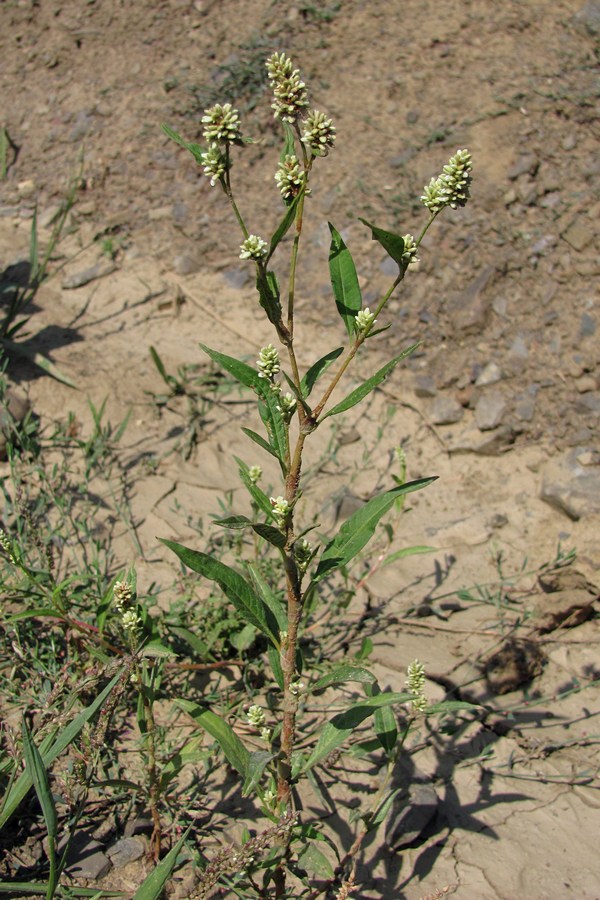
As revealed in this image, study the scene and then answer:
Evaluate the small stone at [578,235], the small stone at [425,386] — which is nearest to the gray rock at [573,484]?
the small stone at [425,386]

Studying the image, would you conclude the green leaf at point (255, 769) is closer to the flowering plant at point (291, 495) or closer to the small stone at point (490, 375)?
the flowering plant at point (291, 495)

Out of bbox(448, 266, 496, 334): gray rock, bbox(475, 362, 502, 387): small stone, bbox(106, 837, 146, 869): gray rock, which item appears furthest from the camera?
bbox(448, 266, 496, 334): gray rock

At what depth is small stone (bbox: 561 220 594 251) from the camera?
3.96m

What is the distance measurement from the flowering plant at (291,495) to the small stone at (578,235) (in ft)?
8.19

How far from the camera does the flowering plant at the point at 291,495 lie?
4.91ft

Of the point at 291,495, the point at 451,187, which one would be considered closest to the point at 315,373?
the point at 291,495

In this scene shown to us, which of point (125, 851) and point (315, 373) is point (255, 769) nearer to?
point (125, 851)

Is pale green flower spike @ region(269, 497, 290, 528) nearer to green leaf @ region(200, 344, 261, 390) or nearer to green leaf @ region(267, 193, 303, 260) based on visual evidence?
green leaf @ region(200, 344, 261, 390)

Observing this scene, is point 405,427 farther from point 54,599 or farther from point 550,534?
point 54,599

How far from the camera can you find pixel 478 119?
4422 millimetres

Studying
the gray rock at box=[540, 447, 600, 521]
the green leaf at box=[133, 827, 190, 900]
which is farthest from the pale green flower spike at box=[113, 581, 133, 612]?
the gray rock at box=[540, 447, 600, 521]

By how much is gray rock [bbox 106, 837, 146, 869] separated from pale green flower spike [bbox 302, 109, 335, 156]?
188cm

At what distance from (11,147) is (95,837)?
435 centimetres

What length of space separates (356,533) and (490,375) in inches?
87.9
